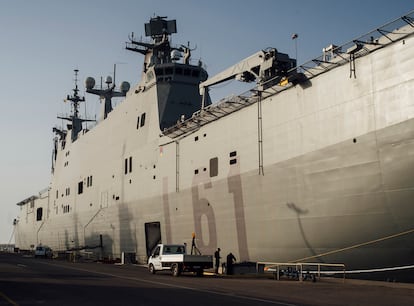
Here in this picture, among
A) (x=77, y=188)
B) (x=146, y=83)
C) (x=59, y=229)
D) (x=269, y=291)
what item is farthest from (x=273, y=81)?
(x=59, y=229)

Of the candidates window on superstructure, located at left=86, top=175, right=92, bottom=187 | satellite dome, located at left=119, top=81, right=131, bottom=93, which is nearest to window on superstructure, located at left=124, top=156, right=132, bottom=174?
window on superstructure, located at left=86, top=175, right=92, bottom=187

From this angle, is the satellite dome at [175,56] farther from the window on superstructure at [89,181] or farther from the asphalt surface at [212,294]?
the asphalt surface at [212,294]

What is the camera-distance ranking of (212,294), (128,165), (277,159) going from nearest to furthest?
(212,294)
(277,159)
(128,165)

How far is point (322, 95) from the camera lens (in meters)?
19.7

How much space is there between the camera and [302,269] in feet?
66.1

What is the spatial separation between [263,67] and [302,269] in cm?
996

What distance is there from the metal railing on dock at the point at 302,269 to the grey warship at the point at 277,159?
0.40 m

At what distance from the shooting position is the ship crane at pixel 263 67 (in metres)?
22.3

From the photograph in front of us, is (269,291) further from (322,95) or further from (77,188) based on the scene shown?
(77,188)

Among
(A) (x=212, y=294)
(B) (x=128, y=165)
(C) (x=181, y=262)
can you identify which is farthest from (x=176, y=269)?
(B) (x=128, y=165)

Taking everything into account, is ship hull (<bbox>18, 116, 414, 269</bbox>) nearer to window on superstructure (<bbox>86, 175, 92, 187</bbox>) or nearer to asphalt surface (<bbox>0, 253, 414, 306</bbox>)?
asphalt surface (<bbox>0, 253, 414, 306</bbox>)

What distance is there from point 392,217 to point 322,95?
19.9 ft

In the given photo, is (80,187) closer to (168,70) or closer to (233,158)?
(168,70)

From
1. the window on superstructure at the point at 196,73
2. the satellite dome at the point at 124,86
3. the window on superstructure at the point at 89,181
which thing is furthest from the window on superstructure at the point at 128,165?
the satellite dome at the point at 124,86
